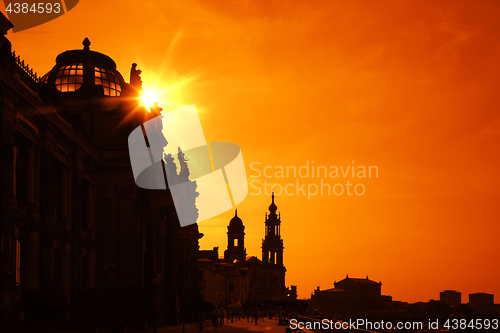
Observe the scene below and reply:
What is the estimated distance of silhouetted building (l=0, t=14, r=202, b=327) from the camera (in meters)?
→ 35.4

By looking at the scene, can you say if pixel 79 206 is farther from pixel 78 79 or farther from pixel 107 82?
pixel 107 82

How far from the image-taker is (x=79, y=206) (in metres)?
48.5

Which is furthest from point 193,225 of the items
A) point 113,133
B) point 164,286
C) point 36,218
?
point 36,218

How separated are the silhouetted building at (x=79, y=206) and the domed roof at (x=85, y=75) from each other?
9 cm

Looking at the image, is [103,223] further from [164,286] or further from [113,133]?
[164,286]

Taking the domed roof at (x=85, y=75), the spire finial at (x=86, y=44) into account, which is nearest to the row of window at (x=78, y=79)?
the domed roof at (x=85, y=75)

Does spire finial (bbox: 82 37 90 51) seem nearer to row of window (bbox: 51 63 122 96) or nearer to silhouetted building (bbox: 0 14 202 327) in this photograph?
silhouetted building (bbox: 0 14 202 327)

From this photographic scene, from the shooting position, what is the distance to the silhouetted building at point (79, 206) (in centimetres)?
3538

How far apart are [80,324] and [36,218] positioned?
876 centimetres

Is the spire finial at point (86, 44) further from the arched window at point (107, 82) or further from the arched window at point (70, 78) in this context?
the arched window at point (107, 82)

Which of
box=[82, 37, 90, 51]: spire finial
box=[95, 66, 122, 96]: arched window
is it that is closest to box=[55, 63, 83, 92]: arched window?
box=[95, 66, 122, 96]: arched window

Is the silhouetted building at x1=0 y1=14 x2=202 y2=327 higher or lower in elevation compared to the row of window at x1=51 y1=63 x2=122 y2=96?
lower

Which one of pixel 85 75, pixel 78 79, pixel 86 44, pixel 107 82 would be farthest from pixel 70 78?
pixel 86 44

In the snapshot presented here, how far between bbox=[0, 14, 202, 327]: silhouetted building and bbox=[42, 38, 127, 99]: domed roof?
0.29 feet
